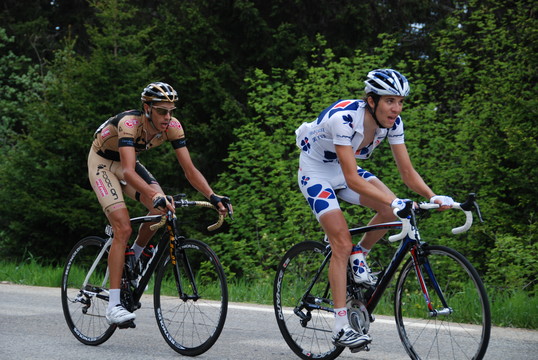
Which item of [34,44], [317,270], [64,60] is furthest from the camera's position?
[34,44]

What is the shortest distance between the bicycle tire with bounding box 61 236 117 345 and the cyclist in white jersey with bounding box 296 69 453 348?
6.69ft

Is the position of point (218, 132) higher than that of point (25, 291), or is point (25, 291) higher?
point (218, 132)

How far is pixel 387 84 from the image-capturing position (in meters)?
5.11

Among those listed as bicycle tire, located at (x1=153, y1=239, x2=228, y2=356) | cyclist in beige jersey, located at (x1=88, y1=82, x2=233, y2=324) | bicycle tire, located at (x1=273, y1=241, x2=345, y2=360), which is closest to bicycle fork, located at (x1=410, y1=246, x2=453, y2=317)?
bicycle tire, located at (x1=273, y1=241, x2=345, y2=360)

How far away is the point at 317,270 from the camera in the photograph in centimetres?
588

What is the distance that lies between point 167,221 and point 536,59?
33.3 feet

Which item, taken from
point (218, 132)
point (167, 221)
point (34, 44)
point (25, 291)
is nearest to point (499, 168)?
point (25, 291)

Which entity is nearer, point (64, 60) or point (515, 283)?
point (515, 283)

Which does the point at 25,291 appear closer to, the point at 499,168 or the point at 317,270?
the point at 317,270

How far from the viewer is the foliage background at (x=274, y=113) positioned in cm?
1348

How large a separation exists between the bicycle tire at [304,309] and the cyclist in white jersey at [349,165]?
0.34m

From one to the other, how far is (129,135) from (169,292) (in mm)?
1254

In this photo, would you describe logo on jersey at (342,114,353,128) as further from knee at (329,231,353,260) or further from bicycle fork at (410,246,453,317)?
bicycle fork at (410,246,453,317)

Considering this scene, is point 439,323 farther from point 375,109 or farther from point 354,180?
point 375,109
